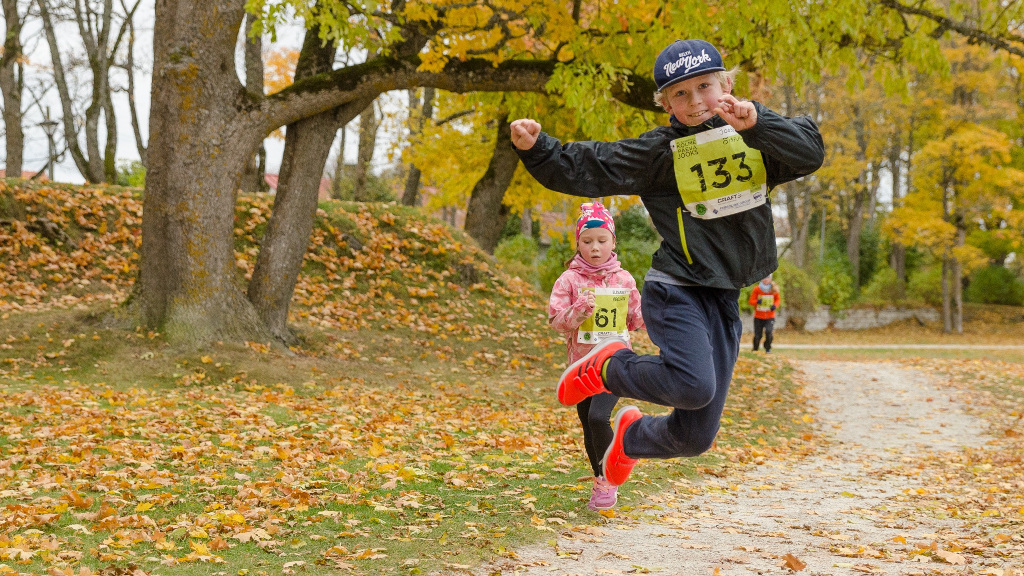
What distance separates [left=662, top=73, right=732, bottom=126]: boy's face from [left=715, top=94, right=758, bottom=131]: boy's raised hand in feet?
0.90

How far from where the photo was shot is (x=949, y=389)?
47.4ft

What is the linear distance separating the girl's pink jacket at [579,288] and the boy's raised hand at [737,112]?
1611 millimetres

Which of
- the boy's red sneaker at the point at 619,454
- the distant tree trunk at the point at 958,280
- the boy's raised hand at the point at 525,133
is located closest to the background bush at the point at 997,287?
the distant tree trunk at the point at 958,280

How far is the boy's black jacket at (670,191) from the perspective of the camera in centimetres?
409

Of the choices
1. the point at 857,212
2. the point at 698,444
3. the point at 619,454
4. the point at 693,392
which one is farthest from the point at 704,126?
the point at 857,212

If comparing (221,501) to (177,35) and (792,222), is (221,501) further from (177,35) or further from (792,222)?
(792,222)

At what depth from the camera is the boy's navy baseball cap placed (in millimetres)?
3885

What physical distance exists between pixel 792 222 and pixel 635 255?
9.01 metres

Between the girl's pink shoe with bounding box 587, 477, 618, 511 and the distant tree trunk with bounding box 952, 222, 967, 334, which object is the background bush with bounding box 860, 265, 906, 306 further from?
the girl's pink shoe with bounding box 587, 477, 618, 511

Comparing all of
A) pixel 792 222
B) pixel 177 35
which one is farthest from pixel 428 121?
pixel 792 222

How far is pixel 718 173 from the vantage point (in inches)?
160

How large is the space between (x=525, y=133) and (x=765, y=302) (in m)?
14.9

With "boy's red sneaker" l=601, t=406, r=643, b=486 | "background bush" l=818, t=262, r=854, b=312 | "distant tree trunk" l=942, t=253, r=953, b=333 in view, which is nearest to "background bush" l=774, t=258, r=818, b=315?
"background bush" l=818, t=262, r=854, b=312

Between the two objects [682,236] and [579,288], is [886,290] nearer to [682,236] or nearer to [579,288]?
[579,288]
